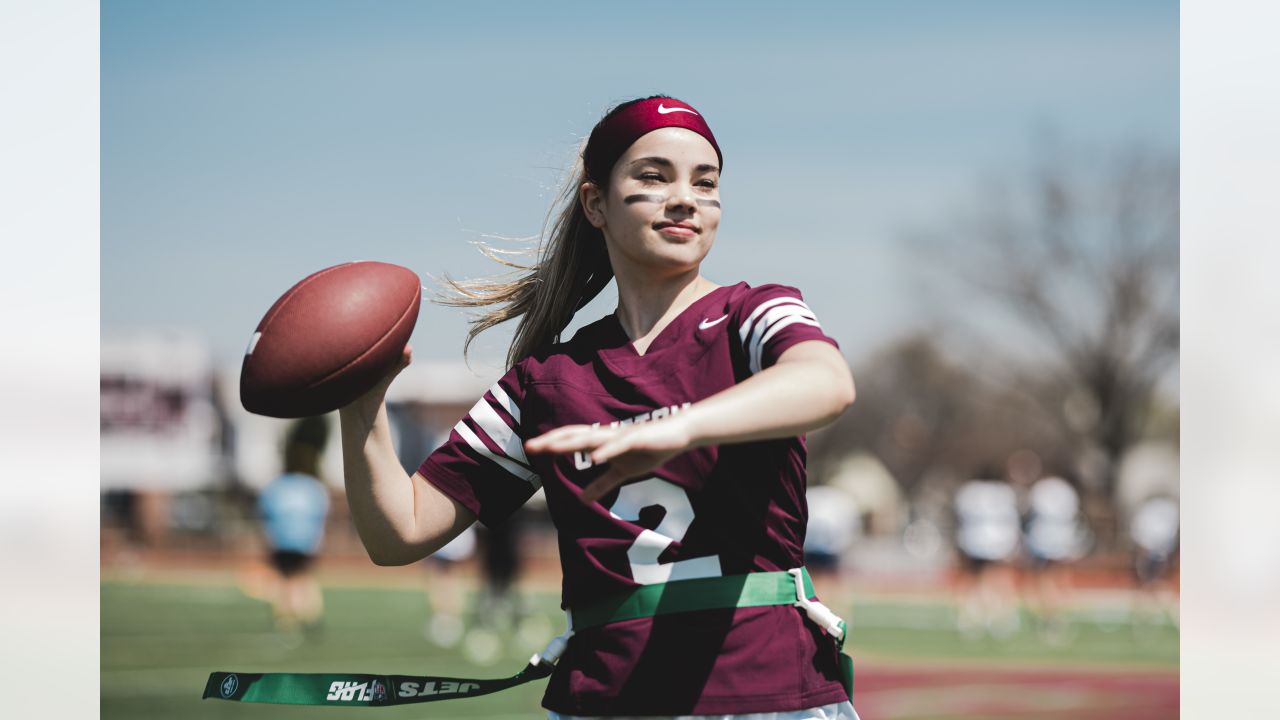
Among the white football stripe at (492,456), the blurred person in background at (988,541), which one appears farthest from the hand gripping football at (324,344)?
the blurred person in background at (988,541)

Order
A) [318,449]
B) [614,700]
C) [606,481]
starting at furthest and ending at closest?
1. [318,449]
2. [614,700]
3. [606,481]

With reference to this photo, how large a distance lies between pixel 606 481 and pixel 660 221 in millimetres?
679

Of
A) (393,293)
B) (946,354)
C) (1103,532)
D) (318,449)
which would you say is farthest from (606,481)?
(946,354)

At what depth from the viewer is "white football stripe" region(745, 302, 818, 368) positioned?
2.36 m

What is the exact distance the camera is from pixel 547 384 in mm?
2602

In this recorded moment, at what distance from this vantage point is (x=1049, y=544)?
16.9m

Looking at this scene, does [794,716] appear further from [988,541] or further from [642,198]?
[988,541]

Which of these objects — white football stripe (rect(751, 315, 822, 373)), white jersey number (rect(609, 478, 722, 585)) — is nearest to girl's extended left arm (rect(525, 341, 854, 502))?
white football stripe (rect(751, 315, 822, 373))

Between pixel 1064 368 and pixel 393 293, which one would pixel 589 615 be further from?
pixel 1064 368

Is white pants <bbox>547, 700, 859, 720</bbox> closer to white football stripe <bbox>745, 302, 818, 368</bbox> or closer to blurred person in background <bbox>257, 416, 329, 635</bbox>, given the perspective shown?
white football stripe <bbox>745, 302, 818, 368</bbox>

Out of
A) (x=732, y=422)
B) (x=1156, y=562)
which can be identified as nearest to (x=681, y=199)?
(x=732, y=422)

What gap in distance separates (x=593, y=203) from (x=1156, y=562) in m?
17.3

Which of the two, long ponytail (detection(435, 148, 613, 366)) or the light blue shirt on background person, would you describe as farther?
the light blue shirt on background person

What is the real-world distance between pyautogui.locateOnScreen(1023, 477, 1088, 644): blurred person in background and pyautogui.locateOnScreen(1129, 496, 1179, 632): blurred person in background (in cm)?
118
